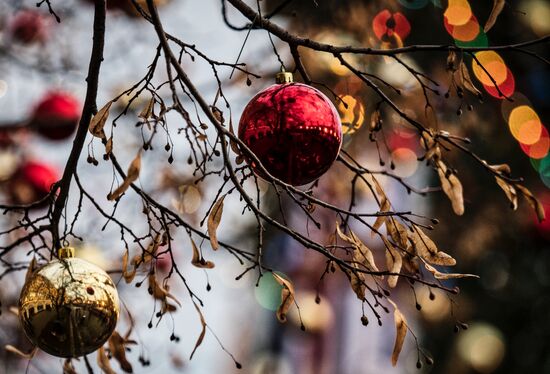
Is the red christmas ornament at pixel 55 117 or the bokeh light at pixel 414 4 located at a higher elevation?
the red christmas ornament at pixel 55 117

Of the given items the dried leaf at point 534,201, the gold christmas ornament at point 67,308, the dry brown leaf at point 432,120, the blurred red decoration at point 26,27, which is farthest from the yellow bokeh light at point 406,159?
the gold christmas ornament at point 67,308

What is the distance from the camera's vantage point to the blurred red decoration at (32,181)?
12.9 ft

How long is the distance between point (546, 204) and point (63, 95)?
119 inches

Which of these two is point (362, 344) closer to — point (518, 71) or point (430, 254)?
point (518, 71)

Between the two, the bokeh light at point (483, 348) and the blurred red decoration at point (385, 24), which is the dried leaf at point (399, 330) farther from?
the bokeh light at point (483, 348)

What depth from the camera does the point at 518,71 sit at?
21.4ft

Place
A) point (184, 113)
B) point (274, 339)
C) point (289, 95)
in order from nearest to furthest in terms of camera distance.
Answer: point (184, 113) → point (289, 95) → point (274, 339)

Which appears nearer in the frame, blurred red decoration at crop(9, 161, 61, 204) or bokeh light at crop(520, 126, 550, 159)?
blurred red decoration at crop(9, 161, 61, 204)

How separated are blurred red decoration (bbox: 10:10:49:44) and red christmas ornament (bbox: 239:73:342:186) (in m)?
2.97

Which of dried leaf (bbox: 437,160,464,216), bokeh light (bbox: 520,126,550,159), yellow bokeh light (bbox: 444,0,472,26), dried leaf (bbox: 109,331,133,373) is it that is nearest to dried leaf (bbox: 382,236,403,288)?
dried leaf (bbox: 437,160,464,216)

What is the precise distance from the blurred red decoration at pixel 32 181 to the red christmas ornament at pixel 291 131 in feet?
6.68

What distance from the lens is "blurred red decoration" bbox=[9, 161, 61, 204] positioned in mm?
3922

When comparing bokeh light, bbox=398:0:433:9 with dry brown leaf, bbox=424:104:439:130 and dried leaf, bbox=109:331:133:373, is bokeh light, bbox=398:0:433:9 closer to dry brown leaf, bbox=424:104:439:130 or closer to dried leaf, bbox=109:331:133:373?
dry brown leaf, bbox=424:104:439:130

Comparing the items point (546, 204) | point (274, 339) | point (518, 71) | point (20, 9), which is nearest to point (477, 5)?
point (518, 71)
